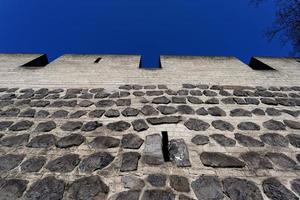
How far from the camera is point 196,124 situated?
9.18ft

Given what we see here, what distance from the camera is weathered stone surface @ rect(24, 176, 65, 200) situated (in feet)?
6.03

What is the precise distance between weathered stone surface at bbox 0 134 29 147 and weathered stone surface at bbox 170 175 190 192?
190cm

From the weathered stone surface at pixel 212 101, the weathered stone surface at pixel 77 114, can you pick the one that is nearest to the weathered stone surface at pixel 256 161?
the weathered stone surface at pixel 212 101

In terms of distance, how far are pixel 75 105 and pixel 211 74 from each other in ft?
9.25

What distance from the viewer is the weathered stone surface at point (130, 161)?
6.88ft

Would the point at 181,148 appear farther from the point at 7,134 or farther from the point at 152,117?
the point at 7,134

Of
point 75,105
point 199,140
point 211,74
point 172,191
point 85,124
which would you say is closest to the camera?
point 172,191

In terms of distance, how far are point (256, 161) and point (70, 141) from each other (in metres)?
2.25

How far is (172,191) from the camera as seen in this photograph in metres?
1.86

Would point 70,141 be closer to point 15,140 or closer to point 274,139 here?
point 15,140

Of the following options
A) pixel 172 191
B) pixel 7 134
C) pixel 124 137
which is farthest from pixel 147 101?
pixel 7 134

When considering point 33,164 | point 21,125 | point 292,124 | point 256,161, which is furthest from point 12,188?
point 292,124

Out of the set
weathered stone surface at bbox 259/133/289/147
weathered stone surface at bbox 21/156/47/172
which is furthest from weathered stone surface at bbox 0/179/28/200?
weathered stone surface at bbox 259/133/289/147

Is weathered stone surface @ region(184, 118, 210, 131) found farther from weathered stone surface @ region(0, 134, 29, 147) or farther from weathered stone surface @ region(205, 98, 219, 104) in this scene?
weathered stone surface @ region(0, 134, 29, 147)
